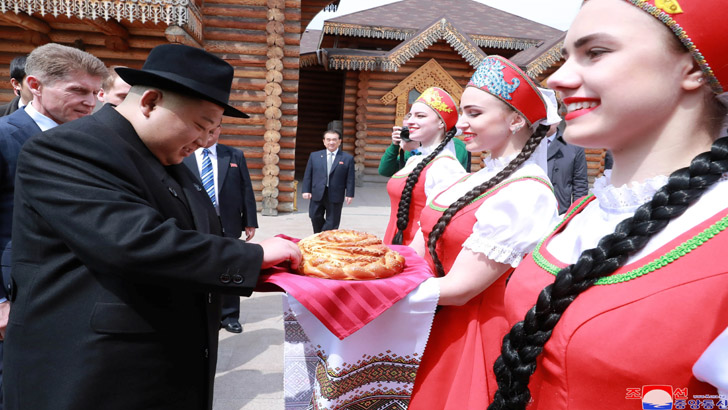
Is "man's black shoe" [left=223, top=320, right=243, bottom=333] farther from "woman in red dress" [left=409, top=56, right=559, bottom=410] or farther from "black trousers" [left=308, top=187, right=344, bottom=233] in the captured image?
"black trousers" [left=308, top=187, right=344, bottom=233]

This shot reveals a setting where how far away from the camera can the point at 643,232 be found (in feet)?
3.38

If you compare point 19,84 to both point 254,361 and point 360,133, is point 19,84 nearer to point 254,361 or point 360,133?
point 254,361

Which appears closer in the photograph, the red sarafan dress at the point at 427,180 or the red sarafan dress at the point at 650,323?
the red sarafan dress at the point at 650,323

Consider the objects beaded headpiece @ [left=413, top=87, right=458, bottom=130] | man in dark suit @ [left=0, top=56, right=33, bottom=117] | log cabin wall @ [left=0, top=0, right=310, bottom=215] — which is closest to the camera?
man in dark suit @ [left=0, top=56, right=33, bottom=117]

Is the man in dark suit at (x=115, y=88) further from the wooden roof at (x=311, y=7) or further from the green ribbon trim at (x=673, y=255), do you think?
the wooden roof at (x=311, y=7)

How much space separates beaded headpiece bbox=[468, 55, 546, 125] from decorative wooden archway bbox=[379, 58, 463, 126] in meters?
14.3

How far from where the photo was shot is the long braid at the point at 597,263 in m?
1.01

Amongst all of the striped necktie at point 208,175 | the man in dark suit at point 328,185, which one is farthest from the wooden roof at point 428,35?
the striped necktie at point 208,175

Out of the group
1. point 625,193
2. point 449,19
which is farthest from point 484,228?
point 449,19

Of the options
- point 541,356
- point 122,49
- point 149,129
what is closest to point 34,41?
point 122,49

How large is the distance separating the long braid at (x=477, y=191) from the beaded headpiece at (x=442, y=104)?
2.01 m

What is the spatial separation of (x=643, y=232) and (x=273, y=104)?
32.2ft

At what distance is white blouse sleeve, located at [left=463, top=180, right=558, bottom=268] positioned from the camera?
6.05 feet

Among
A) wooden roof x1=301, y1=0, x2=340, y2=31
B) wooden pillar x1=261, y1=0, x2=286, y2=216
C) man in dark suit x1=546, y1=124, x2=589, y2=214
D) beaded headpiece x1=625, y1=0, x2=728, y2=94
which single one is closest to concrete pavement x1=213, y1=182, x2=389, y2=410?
beaded headpiece x1=625, y1=0, x2=728, y2=94
